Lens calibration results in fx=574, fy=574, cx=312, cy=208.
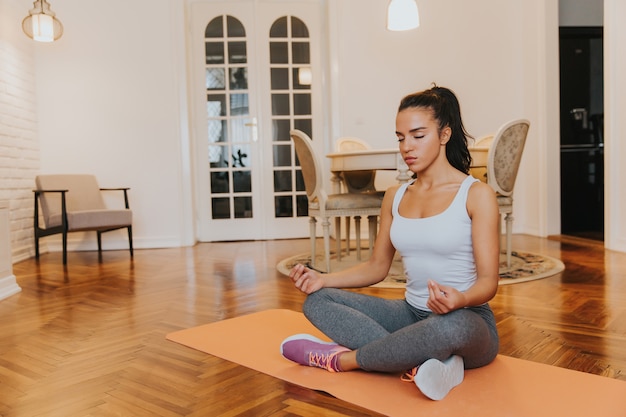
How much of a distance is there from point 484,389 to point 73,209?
4523 mm

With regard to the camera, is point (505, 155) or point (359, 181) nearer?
point (505, 155)

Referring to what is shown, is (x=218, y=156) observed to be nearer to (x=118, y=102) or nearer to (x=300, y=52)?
(x=118, y=102)

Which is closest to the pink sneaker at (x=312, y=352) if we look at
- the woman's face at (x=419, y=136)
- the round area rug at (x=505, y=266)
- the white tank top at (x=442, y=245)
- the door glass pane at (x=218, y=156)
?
the white tank top at (x=442, y=245)

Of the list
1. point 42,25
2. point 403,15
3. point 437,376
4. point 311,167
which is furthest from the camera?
point 42,25

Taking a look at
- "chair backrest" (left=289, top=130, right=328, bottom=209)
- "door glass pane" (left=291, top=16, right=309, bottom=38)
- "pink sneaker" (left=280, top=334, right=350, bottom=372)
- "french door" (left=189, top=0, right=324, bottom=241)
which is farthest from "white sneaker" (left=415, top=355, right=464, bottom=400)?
"door glass pane" (left=291, top=16, right=309, bottom=38)

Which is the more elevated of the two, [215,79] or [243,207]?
[215,79]

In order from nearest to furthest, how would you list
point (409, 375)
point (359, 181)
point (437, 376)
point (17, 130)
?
point (437, 376), point (409, 375), point (359, 181), point (17, 130)

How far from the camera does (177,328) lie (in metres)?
2.51

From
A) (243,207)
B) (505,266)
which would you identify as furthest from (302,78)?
(505,266)

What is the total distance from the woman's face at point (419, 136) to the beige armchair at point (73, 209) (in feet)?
12.4

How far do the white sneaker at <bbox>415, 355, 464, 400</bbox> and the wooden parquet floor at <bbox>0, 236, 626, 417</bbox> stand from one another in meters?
0.18

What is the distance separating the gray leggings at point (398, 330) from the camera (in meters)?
1.50

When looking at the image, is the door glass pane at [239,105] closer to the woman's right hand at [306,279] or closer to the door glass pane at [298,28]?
the door glass pane at [298,28]

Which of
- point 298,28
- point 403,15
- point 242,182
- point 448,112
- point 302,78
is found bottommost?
point 242,182
